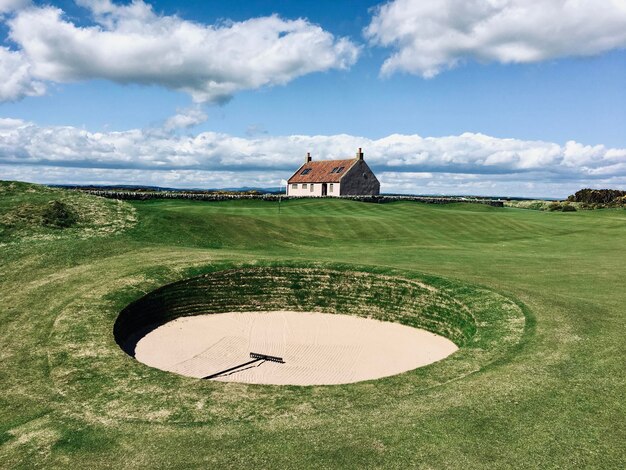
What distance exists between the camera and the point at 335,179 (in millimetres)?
88688

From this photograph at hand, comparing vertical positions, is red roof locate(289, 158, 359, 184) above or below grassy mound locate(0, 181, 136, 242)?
above

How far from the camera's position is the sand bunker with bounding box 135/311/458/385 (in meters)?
18.5

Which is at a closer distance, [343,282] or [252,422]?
[252,422]

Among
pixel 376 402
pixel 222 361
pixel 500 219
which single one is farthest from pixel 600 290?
pixel 500 219

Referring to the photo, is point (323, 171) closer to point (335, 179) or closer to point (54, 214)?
point (335, 179)

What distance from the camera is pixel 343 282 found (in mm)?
27219

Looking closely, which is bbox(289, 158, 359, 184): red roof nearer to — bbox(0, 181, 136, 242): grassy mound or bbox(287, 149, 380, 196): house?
bbox(287, 149, 380, 196): house

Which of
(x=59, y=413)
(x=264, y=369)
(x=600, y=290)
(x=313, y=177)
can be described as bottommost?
(x=264, y=369)

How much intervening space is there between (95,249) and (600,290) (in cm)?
3179

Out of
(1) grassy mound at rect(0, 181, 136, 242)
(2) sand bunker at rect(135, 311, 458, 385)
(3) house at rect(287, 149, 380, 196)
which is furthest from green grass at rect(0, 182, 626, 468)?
(3) house at rect(287, 149, 380, 196)

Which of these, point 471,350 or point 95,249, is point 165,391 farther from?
point 95,249

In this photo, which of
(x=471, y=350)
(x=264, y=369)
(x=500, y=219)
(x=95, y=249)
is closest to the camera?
(x=471, y=350)

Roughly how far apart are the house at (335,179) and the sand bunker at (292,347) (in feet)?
213

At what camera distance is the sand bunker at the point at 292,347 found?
730 inches
